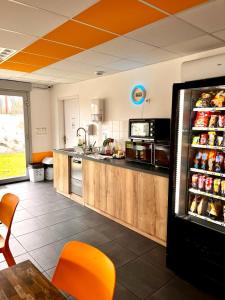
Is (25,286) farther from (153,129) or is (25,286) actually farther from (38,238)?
(153,129)

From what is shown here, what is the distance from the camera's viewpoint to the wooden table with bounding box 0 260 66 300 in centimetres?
102

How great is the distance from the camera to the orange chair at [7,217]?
186cm

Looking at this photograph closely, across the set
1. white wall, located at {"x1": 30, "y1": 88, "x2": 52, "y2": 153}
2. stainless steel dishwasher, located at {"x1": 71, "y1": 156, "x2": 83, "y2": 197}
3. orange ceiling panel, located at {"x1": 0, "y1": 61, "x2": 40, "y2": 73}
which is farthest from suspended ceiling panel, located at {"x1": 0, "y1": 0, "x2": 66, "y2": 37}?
white wall, located at {"x1": 30, "y1": 88, "x2": 52, "y2": 153}

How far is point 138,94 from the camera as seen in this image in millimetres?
3529

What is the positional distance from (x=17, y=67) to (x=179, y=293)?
3.72 metres

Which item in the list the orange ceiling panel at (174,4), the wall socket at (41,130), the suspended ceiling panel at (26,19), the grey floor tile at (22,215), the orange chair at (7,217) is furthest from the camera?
the wall socket at (41,130)

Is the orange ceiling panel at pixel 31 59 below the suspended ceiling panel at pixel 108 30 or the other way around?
the other way around

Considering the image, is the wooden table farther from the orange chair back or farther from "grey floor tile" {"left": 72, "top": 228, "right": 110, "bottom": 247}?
"grey floor tile" {"left": 72, "top": 228, "right": 110, "bottom": 247}

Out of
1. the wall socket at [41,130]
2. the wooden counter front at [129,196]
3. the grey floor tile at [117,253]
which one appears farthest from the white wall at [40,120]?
the grey floor tile at [117,253]

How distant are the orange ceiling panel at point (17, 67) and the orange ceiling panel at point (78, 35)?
4.62 ft

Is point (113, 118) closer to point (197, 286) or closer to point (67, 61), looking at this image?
point (67, 61)

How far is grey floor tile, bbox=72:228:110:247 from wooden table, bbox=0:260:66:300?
5.35 feet

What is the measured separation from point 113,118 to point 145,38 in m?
1.90

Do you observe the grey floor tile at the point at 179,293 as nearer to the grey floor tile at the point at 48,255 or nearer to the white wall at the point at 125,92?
the grey floor tile at the point at 48,255
